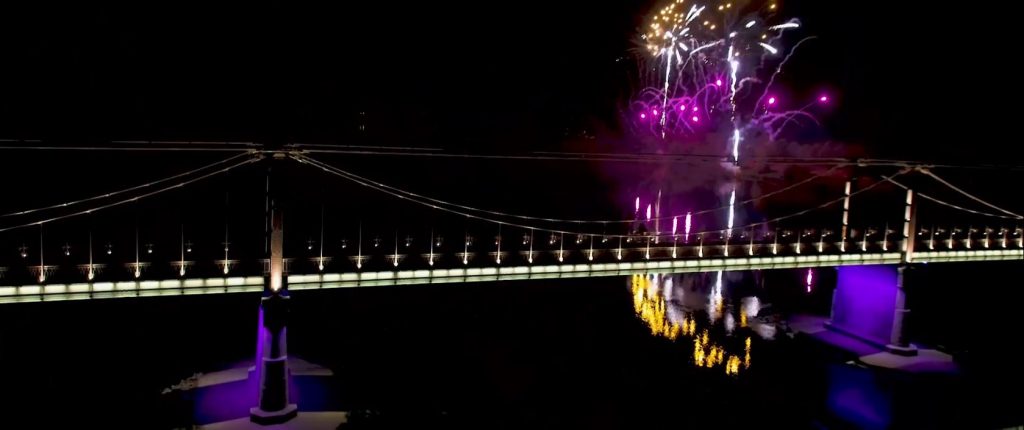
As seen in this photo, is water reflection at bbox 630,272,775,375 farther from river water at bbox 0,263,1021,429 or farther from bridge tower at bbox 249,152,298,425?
bridge tower at bbox 249,152,298,425

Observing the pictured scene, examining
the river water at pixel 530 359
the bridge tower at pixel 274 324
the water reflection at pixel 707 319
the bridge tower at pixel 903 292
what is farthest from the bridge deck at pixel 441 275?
the river water at pixel 530 359

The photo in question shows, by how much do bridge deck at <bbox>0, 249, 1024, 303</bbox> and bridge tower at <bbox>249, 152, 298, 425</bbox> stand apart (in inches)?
25.6

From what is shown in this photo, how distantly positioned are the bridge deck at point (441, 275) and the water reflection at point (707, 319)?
3.68 m

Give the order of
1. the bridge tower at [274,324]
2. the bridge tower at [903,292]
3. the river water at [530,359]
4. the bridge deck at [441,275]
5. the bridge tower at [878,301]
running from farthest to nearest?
the bridge tower at [878,301] → the bridge tower at [903,292] → the river water at [530,359] → the bridge tower at [274,324] → the bridge deck at [441,275]

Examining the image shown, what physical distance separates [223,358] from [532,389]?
11.3 meters

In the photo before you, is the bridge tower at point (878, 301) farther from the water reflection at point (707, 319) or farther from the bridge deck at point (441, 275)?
the water reflection at point (707, 319)

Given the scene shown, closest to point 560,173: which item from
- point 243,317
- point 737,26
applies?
point 737,26

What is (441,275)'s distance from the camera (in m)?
22.2

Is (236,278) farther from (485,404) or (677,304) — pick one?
(677,304)

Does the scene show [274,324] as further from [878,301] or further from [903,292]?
[878,301]

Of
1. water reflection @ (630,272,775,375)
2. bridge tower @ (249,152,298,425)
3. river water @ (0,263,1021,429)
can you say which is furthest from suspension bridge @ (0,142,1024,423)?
water reflection @ (630,272,775,375)

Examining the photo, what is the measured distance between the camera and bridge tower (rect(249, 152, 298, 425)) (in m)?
19.2

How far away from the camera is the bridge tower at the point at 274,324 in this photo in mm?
19172

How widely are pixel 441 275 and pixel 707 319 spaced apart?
15690mm
